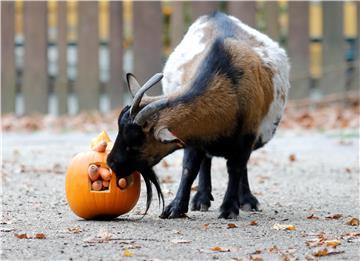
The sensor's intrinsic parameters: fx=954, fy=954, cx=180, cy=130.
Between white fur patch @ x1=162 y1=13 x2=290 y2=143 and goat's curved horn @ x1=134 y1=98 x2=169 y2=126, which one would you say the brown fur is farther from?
white fur patch @ x1=162 y1=13 x2=290 y2=143

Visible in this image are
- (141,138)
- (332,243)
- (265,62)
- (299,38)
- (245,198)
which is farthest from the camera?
(299,38)

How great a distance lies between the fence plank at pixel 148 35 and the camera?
573 inches

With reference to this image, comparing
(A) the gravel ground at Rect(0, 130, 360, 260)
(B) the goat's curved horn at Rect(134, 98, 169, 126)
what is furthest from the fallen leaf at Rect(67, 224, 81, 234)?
(B) the goat's curved horn at Rect(134, 98, 169, 126)

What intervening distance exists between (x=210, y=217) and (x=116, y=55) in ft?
26.5

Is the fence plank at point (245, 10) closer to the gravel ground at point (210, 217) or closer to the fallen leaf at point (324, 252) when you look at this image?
the gravel ground at point (210, 217)

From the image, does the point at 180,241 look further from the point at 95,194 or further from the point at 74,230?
the point at 95,194

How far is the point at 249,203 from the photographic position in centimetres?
727

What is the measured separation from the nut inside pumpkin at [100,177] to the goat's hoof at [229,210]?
0.87 meters

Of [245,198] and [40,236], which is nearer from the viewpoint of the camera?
[40,236]

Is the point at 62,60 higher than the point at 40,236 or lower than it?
higher

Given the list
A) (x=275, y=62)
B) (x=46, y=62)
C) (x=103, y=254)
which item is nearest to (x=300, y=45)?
(x=46, y=62)

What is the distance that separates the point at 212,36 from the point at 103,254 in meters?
2.52

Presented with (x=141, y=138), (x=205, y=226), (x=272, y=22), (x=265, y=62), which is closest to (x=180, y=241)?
(x=205, y=226)

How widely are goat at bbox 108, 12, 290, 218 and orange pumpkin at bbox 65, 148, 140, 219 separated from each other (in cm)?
12
